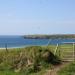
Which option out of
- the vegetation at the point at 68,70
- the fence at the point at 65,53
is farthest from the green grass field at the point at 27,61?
the fence at the point at 65,53

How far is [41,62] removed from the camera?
23594 millimetres

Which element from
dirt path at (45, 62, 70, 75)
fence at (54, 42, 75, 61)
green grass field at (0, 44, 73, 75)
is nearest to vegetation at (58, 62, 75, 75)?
dirt path at (45, 62, 70, 75)

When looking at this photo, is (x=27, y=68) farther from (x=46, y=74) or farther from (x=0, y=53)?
(x=0, y=53)

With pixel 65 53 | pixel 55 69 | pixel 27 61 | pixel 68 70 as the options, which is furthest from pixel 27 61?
pixel 65 53

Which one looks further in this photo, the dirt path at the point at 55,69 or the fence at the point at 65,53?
the fence at the point at 65,53

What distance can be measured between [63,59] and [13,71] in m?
4.83

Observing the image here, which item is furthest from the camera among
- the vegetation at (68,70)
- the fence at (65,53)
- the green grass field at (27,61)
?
the fence at (65,53)

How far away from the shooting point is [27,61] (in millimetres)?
23719

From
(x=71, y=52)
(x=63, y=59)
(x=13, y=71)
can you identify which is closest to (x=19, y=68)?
(x=13, y=71)

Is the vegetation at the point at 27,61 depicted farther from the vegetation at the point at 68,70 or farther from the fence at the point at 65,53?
the fence at the point at 65,53

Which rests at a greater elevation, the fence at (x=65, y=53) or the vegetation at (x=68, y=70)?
the fence at (x=65, y=53)

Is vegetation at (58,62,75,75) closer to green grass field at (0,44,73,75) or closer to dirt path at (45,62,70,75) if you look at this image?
dirt path at (45,62,70,75)

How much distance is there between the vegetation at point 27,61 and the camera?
22800 millimetres

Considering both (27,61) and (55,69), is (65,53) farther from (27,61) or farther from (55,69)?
(55,69)
